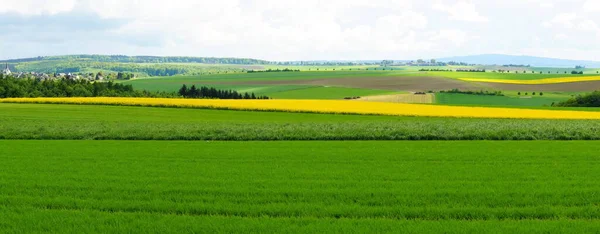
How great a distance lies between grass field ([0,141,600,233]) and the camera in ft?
28.6

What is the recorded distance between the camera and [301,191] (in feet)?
36.3

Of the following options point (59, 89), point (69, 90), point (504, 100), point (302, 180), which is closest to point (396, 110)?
point (504, 100)

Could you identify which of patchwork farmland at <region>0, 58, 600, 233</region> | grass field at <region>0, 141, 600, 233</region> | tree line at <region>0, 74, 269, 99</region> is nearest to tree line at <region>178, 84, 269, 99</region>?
tree line at <region>0, 74, 269, 99</region>

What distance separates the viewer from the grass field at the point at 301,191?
28.6 feet

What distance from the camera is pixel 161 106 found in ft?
168

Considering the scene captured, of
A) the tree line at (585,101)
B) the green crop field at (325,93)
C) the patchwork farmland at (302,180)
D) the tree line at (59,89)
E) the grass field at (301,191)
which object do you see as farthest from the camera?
the green crop field at (325,93)

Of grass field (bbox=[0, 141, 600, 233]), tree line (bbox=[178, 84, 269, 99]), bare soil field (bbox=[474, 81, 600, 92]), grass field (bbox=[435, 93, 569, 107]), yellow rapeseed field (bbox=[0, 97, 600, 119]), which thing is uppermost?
grass field (bbox=[0, 141, 600, 233])

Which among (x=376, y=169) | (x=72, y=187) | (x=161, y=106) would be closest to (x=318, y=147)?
(x=376, y=169)

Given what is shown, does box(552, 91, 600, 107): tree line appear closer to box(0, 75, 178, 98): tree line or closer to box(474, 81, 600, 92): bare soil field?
box(474, 81, 600, 92): bare soil field

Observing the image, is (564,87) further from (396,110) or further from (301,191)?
(301,191)

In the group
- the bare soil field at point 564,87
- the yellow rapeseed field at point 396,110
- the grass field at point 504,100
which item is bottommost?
the grass field at point 504,100

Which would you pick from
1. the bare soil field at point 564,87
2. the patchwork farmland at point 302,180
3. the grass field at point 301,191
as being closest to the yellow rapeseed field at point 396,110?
the patchwork farmland at point 302,180

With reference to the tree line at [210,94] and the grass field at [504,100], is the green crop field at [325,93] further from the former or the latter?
the grass field at [504,100]

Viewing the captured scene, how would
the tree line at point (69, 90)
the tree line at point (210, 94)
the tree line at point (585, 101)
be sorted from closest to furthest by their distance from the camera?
1. the tree line at point (585, 101)
2. the tree line at point (69, 90)
3. the tree line at point (210, 94)
